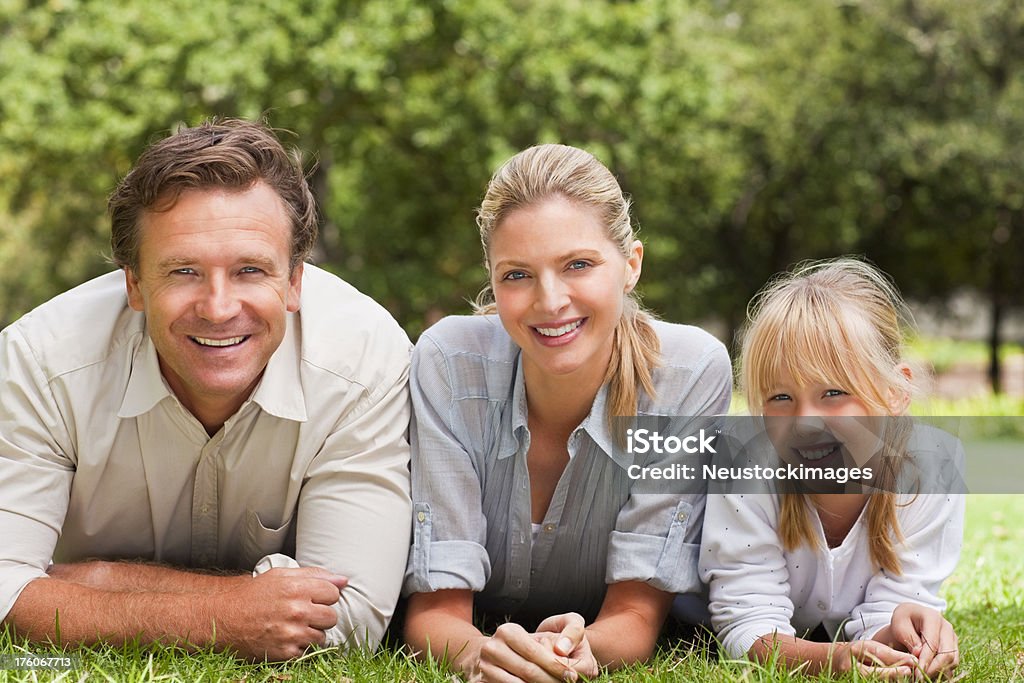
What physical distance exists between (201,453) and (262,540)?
1.15 feet

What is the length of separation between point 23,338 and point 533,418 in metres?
1.53

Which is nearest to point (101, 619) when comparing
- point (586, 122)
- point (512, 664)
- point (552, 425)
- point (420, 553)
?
point (420, 553)

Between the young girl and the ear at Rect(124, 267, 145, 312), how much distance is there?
1804 mm

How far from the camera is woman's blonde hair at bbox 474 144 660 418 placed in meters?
3.16

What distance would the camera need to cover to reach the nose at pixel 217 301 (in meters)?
3.08

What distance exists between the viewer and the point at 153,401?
10.8 ft

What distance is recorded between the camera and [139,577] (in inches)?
130

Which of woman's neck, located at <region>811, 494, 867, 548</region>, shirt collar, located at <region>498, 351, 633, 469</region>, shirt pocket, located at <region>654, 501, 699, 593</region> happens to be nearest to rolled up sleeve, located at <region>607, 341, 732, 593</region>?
shirt pocket, located at <region>654, 501, 699, 593</region>

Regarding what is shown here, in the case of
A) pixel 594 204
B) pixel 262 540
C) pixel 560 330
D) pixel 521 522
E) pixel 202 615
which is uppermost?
pixel 594 204

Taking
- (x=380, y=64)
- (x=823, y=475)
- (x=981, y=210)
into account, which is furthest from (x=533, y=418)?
(x=981, y=210)

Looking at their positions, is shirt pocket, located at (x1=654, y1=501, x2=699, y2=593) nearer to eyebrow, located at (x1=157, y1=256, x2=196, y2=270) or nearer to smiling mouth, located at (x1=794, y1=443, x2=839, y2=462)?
smiling mouth, located at (x1=794, y1=443, x2=839, y2=462)

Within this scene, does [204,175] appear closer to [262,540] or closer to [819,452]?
[262,540]

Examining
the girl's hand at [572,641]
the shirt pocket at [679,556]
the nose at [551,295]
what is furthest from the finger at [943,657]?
the nose at [551,295]

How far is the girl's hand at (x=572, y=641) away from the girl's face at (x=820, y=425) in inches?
33.5
